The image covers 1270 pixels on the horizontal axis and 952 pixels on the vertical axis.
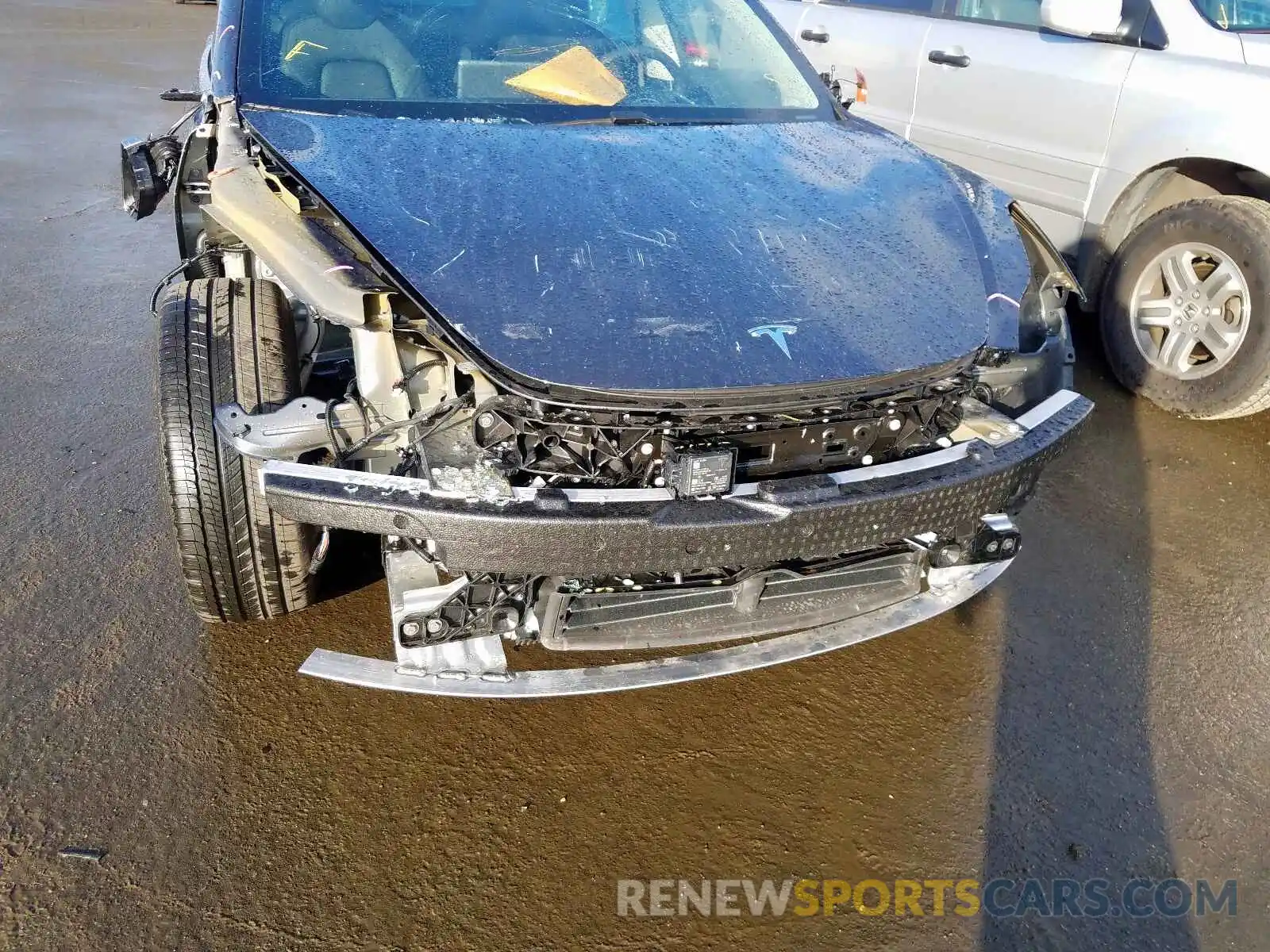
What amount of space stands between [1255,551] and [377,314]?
3121 mm

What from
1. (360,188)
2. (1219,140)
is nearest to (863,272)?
(360,188)

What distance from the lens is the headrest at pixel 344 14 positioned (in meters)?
3.06

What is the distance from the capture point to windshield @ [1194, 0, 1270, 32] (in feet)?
12.8

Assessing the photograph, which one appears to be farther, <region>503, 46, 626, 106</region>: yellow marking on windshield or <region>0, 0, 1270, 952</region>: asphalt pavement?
<region>503, 46, 626, 106</region>: yellow marking on windshield

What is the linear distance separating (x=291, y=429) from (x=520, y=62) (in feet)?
5.47

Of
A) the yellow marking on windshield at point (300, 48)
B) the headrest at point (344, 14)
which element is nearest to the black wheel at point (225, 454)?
the yellow marking on windshield at point (300, 48)

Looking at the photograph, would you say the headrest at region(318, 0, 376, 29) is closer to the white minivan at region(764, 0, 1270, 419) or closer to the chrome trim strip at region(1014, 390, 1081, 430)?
the chrome trim strip at region(1014, 390, 1081, 430)

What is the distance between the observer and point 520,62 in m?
3.13

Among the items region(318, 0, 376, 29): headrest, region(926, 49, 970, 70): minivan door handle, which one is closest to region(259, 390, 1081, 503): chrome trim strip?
region(318, 0, 376, 29): headrest

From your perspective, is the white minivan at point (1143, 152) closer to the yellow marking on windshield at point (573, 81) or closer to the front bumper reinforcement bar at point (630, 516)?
the yellow marking on windshield at point (573, 81)

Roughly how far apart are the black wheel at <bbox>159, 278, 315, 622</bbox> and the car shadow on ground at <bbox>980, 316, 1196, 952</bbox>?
6.24 feet

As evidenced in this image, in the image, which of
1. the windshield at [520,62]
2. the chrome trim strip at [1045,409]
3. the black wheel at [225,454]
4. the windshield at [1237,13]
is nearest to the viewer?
the black wheel at [225,454]

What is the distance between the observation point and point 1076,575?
10.4 ft

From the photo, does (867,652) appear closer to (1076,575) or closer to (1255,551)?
(1076,575)
